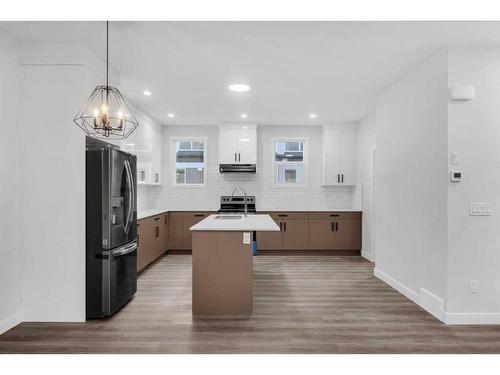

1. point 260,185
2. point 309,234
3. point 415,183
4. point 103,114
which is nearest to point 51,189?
point 103,114

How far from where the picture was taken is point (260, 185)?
273 inches

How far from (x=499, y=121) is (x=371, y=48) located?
4.32 feet

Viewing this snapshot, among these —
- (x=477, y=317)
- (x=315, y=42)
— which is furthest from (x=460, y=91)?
(x=477, y=317)

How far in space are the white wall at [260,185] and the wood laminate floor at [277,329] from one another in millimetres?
2869

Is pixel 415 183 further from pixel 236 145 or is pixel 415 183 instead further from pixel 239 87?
pixel 236 145

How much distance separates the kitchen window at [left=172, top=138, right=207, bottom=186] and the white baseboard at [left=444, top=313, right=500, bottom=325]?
4.98 metres

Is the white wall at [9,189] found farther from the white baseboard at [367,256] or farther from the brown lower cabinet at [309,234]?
the white baseboard at [367,256]

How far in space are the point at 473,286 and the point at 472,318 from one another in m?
0.28

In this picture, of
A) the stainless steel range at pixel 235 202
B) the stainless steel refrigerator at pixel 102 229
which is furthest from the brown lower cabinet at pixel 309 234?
the stainless steel refrigerator at pixel 102 229

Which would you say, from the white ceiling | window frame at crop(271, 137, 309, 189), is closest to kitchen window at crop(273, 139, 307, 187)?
window frame at crop(271, 137, 309, 189)

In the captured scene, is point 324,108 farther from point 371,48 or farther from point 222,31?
point 222,31

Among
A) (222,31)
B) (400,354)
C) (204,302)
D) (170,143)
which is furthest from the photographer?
(170,143)

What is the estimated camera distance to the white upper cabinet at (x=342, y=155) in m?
6.55

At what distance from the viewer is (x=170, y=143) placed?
22.6 feet
